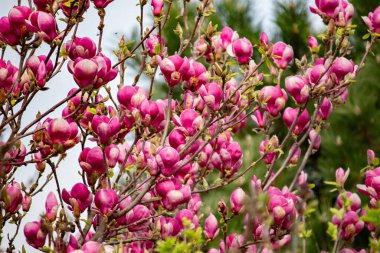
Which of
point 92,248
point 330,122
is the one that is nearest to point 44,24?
point 92,248

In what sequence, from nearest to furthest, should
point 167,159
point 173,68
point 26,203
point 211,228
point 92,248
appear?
point 92,248 < point 167,159 < point 173,68 < point 26,203 < point 211,228

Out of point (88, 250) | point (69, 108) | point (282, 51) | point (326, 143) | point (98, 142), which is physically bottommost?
point (88, 250)

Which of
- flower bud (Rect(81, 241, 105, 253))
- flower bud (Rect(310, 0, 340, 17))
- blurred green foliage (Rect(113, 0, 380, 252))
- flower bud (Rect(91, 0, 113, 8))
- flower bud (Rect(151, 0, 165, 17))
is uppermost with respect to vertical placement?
blurred green foliage (Rect(113, 0, 380, 252))

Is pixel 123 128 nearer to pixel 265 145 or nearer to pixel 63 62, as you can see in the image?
pixel 63 62

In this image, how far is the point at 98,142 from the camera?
129cm

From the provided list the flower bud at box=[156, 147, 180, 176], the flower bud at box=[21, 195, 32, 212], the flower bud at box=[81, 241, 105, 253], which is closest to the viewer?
the flower bud at box=[81, 241, 105, 253]

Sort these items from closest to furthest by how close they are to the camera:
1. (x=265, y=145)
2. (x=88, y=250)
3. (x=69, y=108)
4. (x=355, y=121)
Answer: (x=88, y=250) → (x=69, y=108) → (x=265, y=145) → (x=355, y=121)

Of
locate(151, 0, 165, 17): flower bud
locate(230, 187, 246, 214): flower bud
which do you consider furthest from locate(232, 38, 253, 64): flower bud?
locate(230, 187, 246, 214): flower bud

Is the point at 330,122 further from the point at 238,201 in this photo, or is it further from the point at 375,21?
the point at 238,201

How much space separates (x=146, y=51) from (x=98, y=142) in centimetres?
35

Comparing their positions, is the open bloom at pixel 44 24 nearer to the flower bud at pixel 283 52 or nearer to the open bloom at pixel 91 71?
the open bloom at pixel 91 71

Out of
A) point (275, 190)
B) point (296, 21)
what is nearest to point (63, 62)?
point (275, 190)

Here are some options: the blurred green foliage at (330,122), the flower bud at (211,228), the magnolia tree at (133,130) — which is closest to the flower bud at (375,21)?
the magnolia tree at (133,130)

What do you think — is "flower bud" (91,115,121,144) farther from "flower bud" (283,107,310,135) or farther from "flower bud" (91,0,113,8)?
"flower bud" (283,107,310,135)
